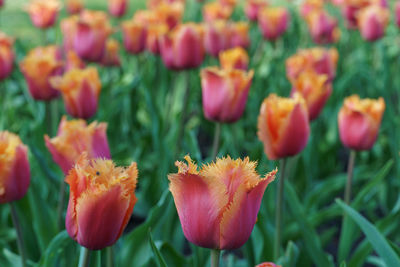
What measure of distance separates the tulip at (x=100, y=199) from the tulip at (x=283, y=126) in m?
0.50

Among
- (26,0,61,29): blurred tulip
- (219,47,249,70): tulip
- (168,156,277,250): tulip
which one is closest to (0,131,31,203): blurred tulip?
(168,156,277,250): tulip

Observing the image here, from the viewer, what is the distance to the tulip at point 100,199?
2.43 feet

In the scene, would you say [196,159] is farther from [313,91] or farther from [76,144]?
[76,144]

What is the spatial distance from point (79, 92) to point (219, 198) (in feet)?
3.27

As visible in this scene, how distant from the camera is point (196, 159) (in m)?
1.59

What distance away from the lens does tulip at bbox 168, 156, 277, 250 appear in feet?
2.29

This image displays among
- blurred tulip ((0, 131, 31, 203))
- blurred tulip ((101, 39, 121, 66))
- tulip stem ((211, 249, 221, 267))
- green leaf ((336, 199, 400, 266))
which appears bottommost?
blurred tulip ((101, 39, 121, 66))

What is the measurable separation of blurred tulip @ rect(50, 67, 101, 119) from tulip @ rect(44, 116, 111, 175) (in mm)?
553

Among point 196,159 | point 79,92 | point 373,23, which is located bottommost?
point 196,159

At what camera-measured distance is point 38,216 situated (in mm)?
1373

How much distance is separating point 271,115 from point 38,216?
685 mm

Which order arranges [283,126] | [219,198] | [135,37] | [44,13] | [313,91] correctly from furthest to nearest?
[44,13]
[135,37]
[313,91]
[283,126]
[219,198]

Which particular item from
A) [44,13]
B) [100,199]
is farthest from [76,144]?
[44,13]

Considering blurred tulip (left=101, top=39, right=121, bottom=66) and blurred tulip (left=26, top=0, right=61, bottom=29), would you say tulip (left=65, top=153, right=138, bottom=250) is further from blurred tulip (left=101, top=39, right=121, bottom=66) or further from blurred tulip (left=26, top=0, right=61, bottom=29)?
blurred tulip (left=26, top=0, right=61, bottom=29)
